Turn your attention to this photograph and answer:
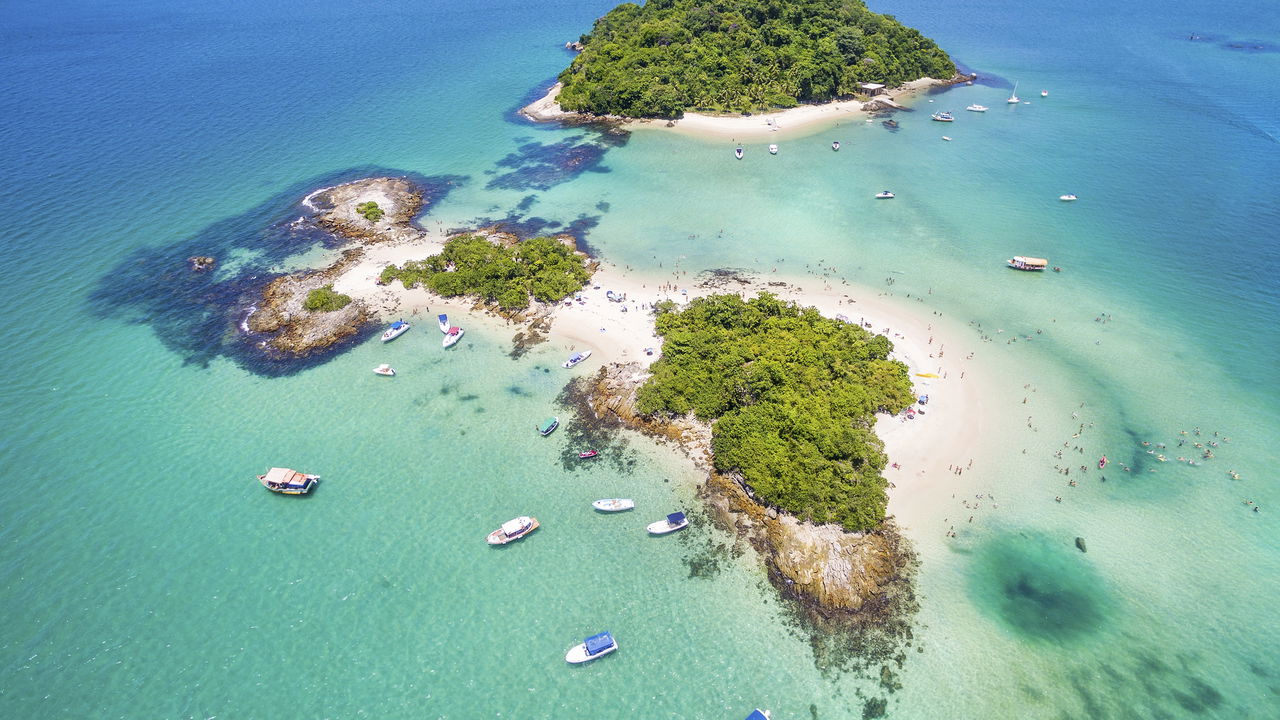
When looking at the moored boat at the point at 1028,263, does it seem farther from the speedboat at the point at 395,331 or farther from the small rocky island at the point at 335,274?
the small rocky island at the point at 335,274

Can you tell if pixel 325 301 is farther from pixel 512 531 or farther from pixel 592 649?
pixel 592 649

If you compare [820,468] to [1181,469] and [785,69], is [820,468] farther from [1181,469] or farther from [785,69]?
[785,69]

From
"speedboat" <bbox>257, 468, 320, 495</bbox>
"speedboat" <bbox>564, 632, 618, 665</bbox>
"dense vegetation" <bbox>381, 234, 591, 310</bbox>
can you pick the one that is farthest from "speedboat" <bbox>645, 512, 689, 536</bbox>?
"dense vegetation" <bbox>381, 234, 591, 310</bbox>

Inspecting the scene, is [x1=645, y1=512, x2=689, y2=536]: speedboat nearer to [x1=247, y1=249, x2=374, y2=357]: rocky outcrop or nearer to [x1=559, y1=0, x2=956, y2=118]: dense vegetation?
[x1=247, y1=249, x2=374, y2=357]: rocky outcrop

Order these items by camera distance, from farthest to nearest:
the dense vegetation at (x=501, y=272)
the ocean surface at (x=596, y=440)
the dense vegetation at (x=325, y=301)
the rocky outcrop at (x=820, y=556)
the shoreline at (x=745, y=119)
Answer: the shoreline at (x=745, y=119), the dense vegetation at (x=501, y=272), the dense vegetation at (x=325, y=301), the rocky outcrop at (x=820, y=556), the ocean surface at (x=596, y=440)

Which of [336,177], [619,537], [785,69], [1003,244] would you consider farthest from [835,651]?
[785,69]

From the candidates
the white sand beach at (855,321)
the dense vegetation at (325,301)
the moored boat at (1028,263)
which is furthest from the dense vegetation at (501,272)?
the moored boat at (1028,263)
